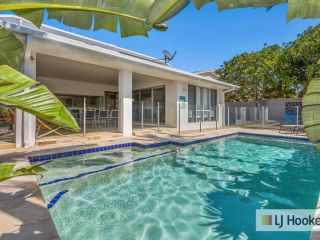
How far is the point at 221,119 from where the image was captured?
15117 mm

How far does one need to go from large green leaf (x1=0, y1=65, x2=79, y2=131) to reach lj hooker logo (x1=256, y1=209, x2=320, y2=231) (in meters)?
2.98

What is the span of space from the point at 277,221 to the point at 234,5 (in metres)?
3.00

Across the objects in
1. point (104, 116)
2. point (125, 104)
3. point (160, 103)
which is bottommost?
point (104, 116)

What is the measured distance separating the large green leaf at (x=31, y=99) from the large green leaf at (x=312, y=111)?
1.67 meters

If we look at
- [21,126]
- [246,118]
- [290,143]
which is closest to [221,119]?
[246,118]

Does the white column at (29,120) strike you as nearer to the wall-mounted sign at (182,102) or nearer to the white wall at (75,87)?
the white wall at (75,87)

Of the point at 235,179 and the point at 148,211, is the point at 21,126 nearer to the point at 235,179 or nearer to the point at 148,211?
the point at 148,211

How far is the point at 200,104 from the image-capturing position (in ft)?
47.0

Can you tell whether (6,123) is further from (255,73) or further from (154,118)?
(255,73)

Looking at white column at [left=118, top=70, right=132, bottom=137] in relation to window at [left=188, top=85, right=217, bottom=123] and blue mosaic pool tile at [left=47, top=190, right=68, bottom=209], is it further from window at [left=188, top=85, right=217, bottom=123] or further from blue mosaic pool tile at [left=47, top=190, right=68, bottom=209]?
blue mosaic pool tile at [left=47, top=190, right=68, bottom=209]

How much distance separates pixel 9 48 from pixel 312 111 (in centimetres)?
306

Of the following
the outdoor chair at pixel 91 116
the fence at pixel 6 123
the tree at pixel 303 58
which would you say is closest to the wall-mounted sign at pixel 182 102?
the outdoor chair at pixel 91 116

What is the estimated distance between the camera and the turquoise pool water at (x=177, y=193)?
288 cm

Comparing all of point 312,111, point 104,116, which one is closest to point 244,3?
point 312,111
